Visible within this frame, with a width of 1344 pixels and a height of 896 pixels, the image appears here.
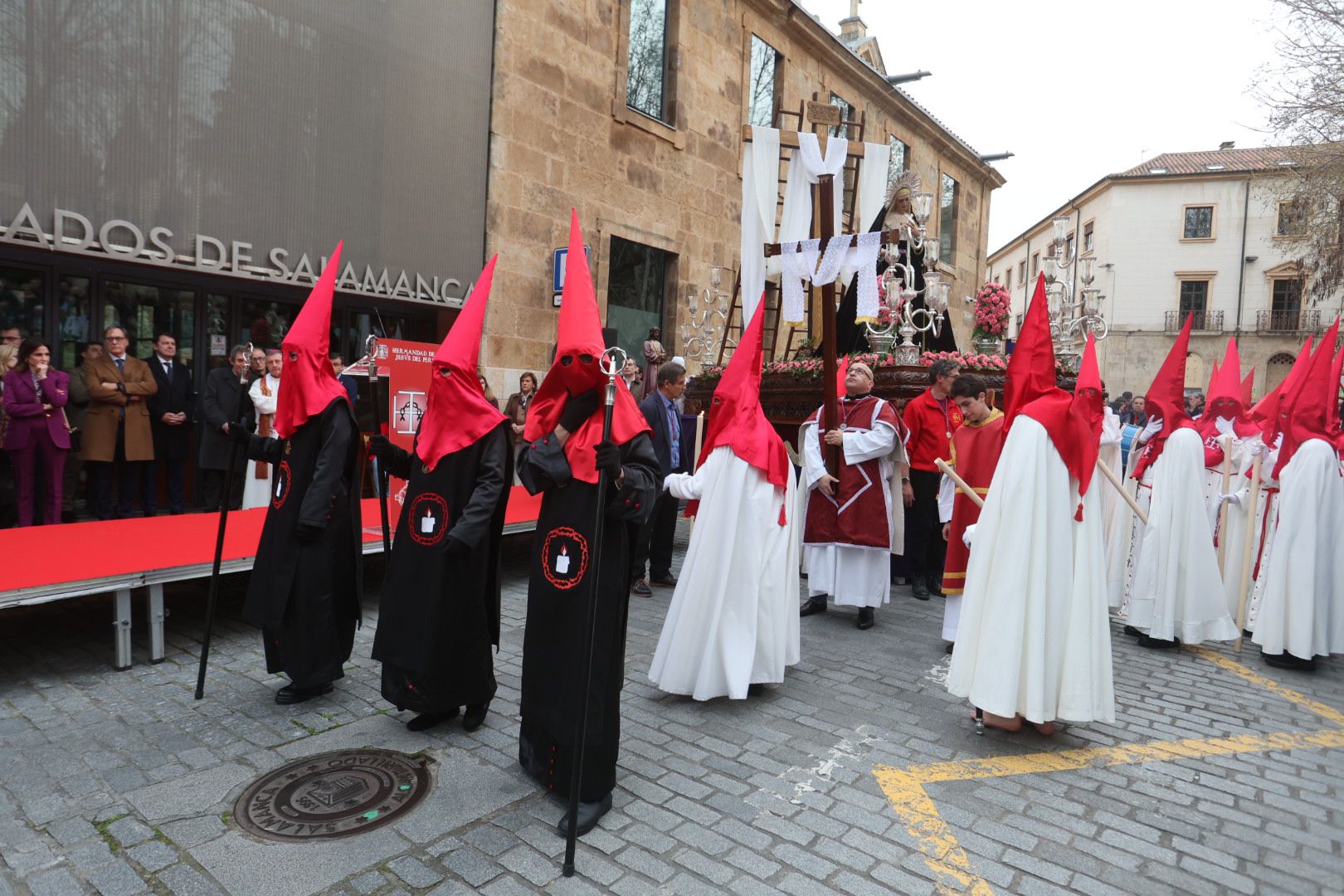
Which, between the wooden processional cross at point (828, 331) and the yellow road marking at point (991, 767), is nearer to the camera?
the yellow road marking at point (991, 767)

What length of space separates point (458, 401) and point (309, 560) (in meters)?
1.28

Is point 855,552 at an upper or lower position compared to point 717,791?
upper

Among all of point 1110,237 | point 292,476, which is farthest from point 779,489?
point 1110,237

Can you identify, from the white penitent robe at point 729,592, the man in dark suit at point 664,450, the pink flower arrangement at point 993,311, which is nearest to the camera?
the white penitent robe at point 729,592

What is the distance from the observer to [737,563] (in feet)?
15.7

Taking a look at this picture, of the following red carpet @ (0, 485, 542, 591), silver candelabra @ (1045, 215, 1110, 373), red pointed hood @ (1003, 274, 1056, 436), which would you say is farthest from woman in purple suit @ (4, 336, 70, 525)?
silver candelabra @ (1045, 215, 1110, 373)

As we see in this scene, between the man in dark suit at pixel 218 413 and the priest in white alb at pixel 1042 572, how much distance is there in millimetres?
7469

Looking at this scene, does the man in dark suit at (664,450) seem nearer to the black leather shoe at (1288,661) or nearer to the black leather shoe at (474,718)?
the black leather shoe at (474,718)

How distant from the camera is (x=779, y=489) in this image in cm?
500

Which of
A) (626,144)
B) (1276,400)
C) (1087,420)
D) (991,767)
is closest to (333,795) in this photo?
(991,767)

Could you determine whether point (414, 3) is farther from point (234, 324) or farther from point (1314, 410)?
point (1314, 410)

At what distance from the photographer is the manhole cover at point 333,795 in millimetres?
3146

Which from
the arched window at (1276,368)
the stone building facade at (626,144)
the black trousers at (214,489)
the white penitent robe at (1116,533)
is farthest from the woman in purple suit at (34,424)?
the arched window at (1276,368)

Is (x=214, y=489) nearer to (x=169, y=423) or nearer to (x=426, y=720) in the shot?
(x=169, y=423)
